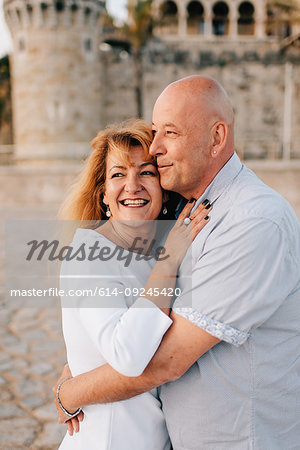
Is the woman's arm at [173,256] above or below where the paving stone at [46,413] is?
above

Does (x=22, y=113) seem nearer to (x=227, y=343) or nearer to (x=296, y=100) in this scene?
(x=296, y=100)

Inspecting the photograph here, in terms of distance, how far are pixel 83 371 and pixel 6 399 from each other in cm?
191

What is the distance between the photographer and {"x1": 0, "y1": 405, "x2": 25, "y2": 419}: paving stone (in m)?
2.97

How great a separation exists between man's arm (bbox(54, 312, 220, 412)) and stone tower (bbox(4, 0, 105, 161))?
69.9 ft

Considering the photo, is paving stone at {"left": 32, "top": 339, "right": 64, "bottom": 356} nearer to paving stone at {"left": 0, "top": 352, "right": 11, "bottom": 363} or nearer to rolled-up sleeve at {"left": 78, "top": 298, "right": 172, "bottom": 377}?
paving stone at {"left": 0, "top": 352, "right": 11, "bottom": 363}

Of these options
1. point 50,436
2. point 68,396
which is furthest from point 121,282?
point 50,436

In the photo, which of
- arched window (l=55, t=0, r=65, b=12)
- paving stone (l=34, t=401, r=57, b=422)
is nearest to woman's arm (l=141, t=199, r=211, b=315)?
paving stone (l=34, t=401, r=57, b=422)

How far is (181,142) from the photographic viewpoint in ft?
5.09

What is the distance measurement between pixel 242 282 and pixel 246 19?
3594cm

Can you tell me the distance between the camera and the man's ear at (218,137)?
5.02ft

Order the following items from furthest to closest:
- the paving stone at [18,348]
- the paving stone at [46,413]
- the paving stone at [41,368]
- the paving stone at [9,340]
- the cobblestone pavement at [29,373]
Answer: the paving stone at [9,340] < the paving stone at [18,348] < the paving stone at [41,368] < the paving stone at [46,413] < the cobblestone pavement at [29,373]

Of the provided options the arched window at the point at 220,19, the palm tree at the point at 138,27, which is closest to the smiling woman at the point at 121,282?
the palm tree at the point at 138,27

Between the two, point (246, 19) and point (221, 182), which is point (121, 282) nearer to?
point (221, 182)

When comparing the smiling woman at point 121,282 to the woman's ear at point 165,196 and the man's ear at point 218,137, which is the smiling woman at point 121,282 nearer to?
the woman's ear at point 165,196
